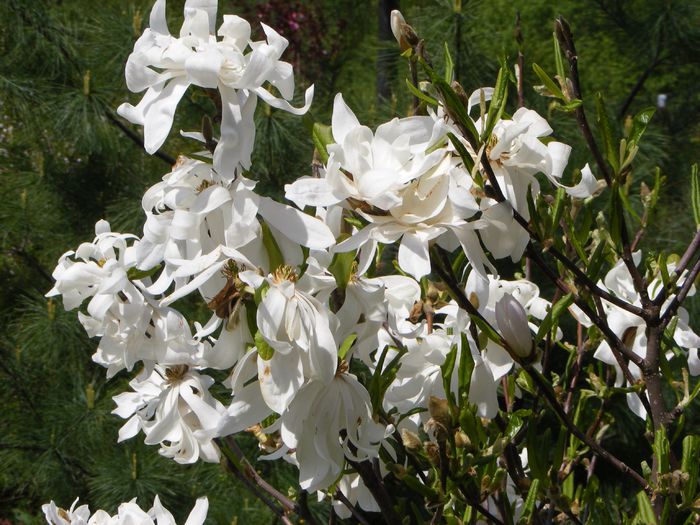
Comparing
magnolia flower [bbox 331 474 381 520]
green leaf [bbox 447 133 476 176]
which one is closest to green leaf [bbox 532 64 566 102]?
green leaf [bbox 447 133 476 176]

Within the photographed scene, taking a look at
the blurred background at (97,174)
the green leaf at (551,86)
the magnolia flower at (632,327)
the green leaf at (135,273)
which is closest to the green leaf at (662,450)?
the magnolia flower at (632,327)

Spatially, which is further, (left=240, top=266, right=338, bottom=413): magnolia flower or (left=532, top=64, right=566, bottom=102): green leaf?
(left=532, top=64, right=566, bottom=102): green leaf

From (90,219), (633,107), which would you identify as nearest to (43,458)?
(90,219)

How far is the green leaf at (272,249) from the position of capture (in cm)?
43

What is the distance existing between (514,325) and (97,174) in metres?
1.65

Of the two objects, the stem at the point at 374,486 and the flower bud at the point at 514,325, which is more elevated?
the flower bud at the point at 514,325

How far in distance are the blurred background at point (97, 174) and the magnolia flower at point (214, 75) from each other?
3.91 ft

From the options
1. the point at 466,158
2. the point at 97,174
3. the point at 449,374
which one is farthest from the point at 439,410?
the point at 97,174

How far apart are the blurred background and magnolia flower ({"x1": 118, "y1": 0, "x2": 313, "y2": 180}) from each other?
119 cm

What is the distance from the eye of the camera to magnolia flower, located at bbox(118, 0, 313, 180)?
15.8 inches

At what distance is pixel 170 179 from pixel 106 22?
59.3 inches

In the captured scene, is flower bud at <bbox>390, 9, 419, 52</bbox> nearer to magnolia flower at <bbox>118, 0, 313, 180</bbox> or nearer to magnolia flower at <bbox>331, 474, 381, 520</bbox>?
magnolia flower at <bbox>118, 0, 313, 180</bbox>

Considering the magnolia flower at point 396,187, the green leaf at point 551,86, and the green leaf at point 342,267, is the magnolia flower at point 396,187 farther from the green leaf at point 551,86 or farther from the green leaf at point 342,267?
the green leaf at point 551,86

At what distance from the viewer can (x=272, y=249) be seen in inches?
16.8
